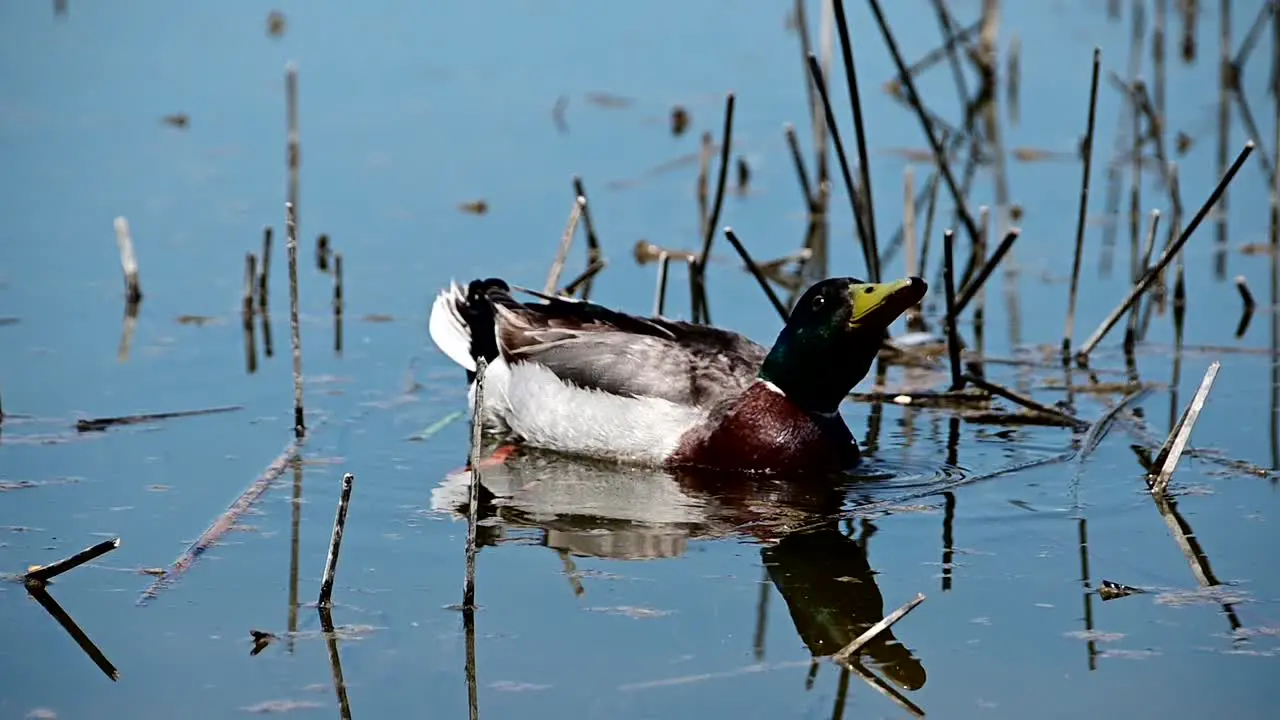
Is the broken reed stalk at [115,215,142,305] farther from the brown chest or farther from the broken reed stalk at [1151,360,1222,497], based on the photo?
the broken reed stalk at [1151,360,1222,497]

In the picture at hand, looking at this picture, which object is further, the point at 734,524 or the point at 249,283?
the point at 249,283


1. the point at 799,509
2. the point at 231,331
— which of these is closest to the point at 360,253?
the point at 231,331

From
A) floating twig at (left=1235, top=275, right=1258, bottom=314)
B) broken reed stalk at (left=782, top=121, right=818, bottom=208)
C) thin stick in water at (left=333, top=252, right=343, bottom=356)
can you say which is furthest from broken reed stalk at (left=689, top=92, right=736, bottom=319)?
floating twig at (left=1235, top=275, right=1258, bottom=314)

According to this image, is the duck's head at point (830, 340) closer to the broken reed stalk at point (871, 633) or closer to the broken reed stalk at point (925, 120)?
the broken reed stalk at point (925, 120)

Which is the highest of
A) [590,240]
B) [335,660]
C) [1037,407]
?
[590,240]

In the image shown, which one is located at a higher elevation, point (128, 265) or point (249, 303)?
point (128, 265)

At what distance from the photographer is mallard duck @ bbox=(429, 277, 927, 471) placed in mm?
8023

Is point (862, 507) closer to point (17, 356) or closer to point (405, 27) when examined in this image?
point (17, 356)

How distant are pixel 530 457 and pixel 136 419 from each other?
5.59ft

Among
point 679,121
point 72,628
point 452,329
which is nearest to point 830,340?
point 452,329

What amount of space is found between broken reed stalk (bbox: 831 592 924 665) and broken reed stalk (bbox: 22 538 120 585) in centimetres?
218

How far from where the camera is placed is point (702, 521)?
728 cm

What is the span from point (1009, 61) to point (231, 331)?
6.80 meters

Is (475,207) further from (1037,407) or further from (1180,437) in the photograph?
(1180,437)
